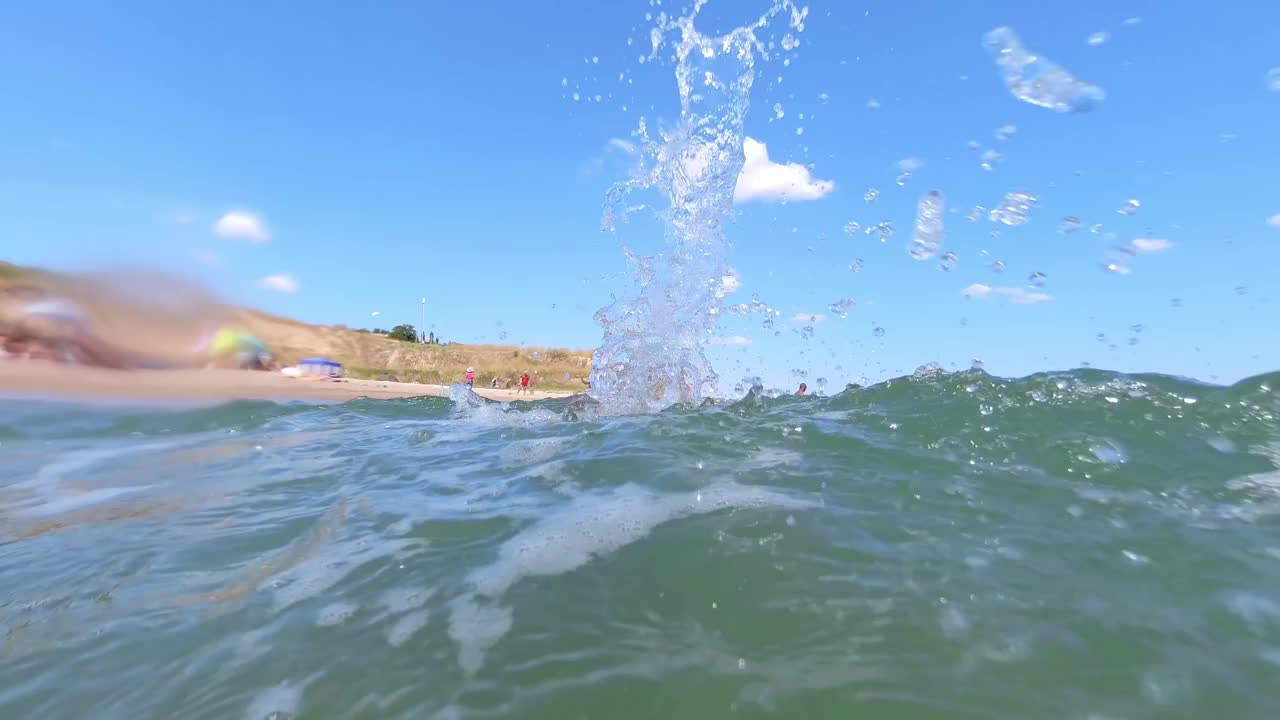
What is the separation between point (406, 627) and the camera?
216 centimetres

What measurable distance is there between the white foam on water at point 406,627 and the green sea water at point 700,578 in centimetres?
1

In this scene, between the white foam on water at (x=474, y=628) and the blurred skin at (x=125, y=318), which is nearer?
the white foam on water at (x=474, y=628)

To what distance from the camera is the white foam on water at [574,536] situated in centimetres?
214

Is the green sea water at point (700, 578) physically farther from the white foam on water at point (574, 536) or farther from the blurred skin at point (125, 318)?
the blurred skin at point (125, 318)

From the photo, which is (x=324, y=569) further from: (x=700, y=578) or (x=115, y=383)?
(x=115, y=383)

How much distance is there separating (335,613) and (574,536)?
1.01m

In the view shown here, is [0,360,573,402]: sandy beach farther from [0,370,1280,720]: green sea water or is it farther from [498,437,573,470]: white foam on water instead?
[498,437,573,470]: white foam on water

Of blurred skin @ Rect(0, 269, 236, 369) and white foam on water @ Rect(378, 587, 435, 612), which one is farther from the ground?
blurred skin @ Rect(0, 269, 236, 369)

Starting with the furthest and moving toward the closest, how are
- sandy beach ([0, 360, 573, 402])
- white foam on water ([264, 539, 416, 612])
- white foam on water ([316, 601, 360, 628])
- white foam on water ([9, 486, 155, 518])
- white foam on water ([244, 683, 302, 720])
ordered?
sandy beach ([0, 360, 573, 402])
white foam on water ([9, 486, 155, 518])
white foam on water ([264, 539, 416, 612])
white foam on water ([316, 601, 360, 628])
white foam on water ([244, 683, 302, 720])

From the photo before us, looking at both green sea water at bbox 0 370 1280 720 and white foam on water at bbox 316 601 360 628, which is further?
white foam on water at bbox 316 601 360 628

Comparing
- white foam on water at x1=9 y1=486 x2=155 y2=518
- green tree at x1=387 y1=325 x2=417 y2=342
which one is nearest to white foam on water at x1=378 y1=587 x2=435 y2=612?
white foam on water at x1=9 y1=486 x2=155 y2=518

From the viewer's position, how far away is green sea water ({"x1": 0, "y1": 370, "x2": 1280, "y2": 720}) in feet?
5.67

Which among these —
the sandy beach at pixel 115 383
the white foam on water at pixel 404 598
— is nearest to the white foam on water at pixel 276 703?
the white foam on water at pixel 404 598

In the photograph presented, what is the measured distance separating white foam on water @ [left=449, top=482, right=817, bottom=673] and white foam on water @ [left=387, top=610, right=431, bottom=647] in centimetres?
10
